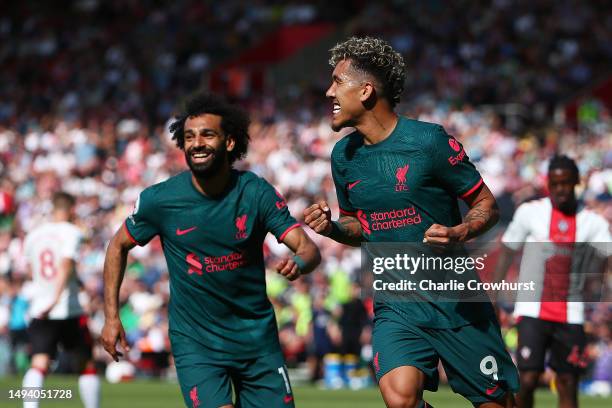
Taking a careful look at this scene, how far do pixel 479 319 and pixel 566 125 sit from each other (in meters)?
16.3

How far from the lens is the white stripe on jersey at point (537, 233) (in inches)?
421

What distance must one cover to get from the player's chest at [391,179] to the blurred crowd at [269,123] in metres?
9.06

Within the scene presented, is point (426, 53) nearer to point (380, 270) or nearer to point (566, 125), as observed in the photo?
point (566, 125)

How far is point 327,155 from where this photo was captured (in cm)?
2369

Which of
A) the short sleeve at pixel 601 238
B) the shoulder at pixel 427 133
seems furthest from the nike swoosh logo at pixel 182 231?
the short sleeve at pixel 601 238

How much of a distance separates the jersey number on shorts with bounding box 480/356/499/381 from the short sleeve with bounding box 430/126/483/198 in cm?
94

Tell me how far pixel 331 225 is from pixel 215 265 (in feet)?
2.78

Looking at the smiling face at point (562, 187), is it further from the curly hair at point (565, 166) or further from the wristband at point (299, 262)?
the wristband at point (299, 262)

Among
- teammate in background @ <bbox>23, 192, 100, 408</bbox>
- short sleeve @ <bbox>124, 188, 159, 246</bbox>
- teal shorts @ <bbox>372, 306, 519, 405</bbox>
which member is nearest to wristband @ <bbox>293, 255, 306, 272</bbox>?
teal shorts @ <bbox>372, 306, 519, 405</bbox>

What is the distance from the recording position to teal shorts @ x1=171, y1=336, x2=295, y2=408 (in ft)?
25.7

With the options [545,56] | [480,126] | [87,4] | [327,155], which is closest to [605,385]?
[480,126]

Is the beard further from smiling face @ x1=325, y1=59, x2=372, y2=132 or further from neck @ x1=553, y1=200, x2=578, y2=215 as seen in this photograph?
neck @ x1=553, y1=200, x2=578, y2=215

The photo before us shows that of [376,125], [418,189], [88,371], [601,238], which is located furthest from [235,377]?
[88,371]

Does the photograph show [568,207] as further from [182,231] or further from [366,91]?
[182,231]
